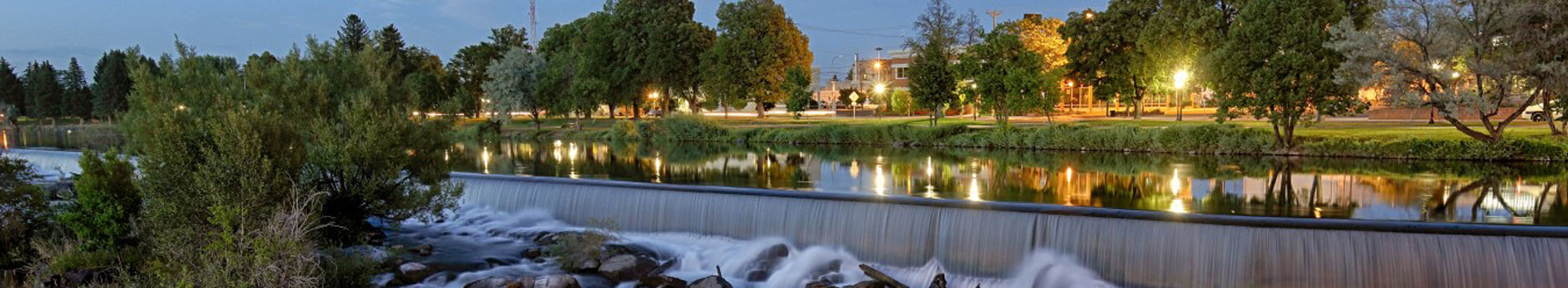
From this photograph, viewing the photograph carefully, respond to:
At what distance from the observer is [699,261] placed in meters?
17.6

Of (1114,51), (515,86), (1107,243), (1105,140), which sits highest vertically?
(1114,51)

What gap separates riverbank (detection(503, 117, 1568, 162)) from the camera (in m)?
30.9

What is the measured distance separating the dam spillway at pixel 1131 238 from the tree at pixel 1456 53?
17560 millimetres

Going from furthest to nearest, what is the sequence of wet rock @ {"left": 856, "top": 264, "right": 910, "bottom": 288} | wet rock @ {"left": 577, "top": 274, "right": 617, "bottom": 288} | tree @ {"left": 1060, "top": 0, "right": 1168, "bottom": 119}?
tree @ {"left": 1060, "top": 0, "right": 1168, "bottom": 119} → wet rock @ {"left": 577, "top": 274, "right": 617, "bottom": 288} → wet rock @ {"left": 856, "top": 264, "right": 910, "bottom": 288}

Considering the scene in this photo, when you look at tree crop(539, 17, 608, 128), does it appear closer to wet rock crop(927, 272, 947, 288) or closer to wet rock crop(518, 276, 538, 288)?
wet rock crop(518, 276, 538, 288)

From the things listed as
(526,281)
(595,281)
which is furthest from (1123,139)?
(526,281)

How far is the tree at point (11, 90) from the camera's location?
92.8 m

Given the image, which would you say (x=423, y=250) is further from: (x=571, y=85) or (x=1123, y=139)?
(x=571, y=85)

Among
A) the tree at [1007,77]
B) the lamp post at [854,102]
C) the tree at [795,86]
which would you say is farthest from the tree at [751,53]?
the tree at [1007,77]

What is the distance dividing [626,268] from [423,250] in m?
4.41

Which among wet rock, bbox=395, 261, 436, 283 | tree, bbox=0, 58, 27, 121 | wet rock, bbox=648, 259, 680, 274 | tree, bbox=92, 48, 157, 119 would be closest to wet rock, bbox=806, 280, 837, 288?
wet rock, bbox=648, 259, 680, 274

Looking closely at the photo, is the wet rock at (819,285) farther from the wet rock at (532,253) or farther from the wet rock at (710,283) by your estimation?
the wet rock at (532,253)

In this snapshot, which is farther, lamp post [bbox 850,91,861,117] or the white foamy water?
lamp post [bbox 850,91,861,117]

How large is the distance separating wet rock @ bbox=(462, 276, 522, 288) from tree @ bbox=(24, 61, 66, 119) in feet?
306
